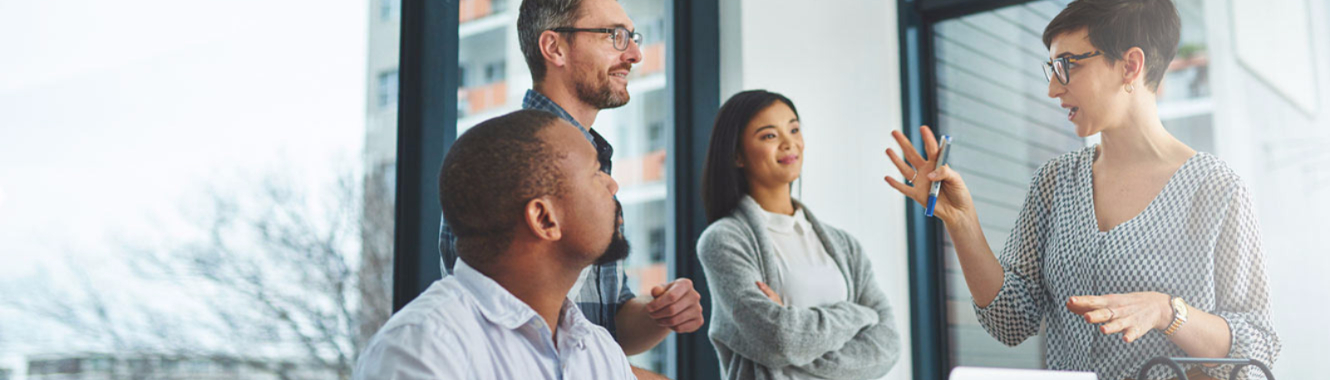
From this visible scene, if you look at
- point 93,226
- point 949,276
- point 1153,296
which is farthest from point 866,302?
point 93,226

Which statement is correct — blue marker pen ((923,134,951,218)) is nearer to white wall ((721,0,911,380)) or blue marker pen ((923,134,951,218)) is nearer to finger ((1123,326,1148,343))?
finger ((1123,326,1148,343))

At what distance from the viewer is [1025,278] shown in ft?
6.21

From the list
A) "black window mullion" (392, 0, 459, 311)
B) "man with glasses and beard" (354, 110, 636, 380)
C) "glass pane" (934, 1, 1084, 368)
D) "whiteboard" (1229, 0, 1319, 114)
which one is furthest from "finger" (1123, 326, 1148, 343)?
"whiteboard" (1229, 0, 1319, 114)

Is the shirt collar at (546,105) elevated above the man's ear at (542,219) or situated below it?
above

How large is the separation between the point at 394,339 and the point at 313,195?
851 mm

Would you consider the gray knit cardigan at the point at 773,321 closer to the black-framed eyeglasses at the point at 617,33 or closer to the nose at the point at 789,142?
the nose at the point at 789,142

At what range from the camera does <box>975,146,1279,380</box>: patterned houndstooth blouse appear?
163cm

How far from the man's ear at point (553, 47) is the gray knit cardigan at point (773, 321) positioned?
2.03 feet

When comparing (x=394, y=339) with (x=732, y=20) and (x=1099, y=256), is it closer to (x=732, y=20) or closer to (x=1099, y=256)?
(x=1099, y=256)

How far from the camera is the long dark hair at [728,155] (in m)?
2.47

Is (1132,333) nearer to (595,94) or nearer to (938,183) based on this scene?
(938,183)

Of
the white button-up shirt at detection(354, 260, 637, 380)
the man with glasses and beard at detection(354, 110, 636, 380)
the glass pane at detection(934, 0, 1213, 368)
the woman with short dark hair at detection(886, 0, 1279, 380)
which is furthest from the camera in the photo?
the glass pane at detection(934, 0, 1213, 368)

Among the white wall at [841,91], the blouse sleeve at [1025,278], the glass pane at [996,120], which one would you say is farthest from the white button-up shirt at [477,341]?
the glass pane at [996,120]

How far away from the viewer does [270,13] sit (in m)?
1.86
